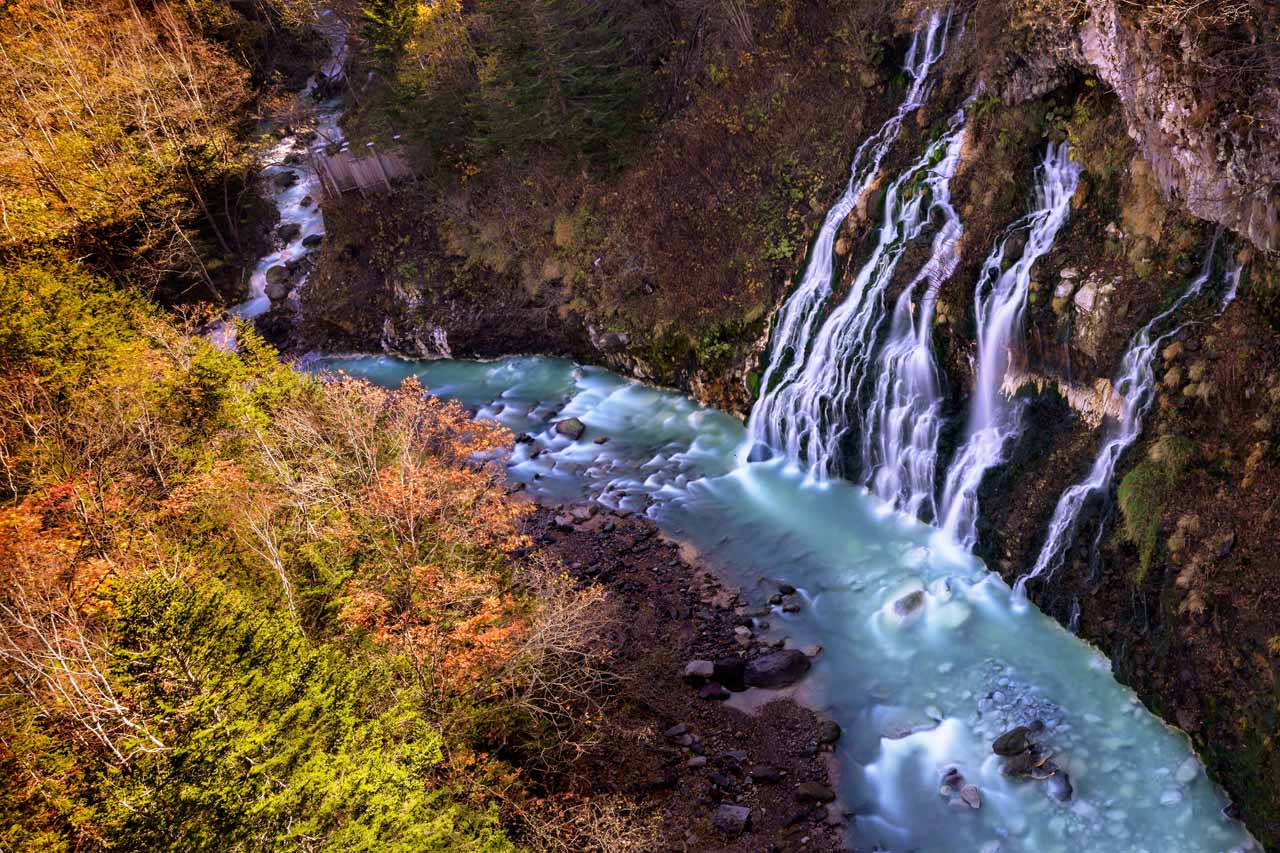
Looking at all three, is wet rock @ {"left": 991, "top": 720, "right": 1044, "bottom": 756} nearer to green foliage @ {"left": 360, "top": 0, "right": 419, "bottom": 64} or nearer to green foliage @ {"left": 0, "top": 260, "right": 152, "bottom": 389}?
green foliage @ {"left": 0, "top": 260, "right": 152, "bottom": 389}

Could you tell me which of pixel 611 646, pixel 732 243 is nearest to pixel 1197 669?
pixel 611 646

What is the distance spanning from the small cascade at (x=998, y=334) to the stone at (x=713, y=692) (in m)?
6.74

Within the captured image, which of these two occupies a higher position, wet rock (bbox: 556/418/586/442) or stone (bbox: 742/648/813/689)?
wet rock (bbox: 556/418/586/442)

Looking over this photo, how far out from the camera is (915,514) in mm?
18750

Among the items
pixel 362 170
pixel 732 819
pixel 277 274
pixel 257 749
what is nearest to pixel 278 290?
pixel 277 274

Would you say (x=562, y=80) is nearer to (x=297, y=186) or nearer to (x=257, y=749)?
(x=297, y=186)

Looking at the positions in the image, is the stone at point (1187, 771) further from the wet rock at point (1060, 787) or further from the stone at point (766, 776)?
the stone at point (766, 776)

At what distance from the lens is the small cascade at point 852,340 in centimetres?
2020

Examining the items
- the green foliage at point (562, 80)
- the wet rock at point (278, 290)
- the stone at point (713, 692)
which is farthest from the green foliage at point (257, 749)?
the wet rock at point (278, 290)

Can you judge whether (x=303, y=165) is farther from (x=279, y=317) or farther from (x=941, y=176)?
(x=941, y=176)

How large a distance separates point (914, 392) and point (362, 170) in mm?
31786

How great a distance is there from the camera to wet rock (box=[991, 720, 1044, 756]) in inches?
509

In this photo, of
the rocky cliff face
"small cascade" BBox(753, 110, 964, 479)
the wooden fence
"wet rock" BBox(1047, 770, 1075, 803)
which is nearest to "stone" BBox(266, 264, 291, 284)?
the wooden fence

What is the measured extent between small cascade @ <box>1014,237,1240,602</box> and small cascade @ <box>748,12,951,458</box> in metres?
9.07
